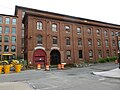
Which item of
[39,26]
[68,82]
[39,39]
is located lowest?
[68,82]

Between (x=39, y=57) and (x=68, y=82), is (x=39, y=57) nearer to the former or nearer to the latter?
(x=39, y=57)

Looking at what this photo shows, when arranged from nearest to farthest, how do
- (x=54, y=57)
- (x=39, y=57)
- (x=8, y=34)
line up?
1. (x=39, y=57)
2. (x=54, y=57)
3. (x=8, y=34)

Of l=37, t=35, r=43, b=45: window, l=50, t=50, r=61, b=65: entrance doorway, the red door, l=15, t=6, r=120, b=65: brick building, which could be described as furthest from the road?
l=50, t=50, r=61, b=65: entrance doorway

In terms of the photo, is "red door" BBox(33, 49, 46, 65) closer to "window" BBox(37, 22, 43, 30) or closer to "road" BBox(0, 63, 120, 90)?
"window" BBox(37, 22, 43, 30)

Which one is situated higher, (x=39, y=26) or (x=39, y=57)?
(x=39, y=26)

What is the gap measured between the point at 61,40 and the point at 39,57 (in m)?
6.61

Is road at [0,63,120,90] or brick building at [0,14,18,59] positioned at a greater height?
brick building at [0,14,18,59]

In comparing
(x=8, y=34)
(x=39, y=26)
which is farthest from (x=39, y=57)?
(x=8, y=34)

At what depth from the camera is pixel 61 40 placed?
32.9 metres

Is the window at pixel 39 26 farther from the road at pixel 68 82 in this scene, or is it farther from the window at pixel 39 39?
the road at pixel 68 82

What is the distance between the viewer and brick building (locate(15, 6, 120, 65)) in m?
29.7

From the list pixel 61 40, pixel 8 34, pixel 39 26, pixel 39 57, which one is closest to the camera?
pixel 39 57

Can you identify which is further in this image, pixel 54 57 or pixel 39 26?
pixel 54 57

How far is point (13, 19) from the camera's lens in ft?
174
